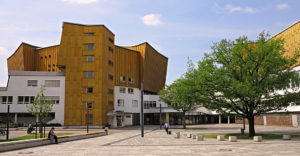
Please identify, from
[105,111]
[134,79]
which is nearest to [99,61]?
[105,111]

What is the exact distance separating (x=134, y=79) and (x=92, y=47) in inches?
740

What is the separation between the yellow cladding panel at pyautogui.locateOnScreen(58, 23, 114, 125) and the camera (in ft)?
190

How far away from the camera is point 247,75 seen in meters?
28.3

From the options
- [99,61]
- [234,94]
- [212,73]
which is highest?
[99,61]

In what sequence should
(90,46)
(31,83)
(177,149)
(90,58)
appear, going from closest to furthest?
(177,149) → (90,58) → (31,83) → (90,46)

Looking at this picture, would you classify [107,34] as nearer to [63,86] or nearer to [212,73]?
[63,86]

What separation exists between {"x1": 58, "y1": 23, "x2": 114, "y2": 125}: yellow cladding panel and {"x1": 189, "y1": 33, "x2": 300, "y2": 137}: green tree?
3244cm

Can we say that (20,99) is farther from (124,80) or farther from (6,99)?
(124,80)

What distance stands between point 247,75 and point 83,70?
39743 mm

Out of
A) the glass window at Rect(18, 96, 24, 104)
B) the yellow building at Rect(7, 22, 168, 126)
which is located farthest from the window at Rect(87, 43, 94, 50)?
the glass window at Rect(18, 96, 24, 104)

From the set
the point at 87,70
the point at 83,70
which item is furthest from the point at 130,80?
the point at 83,70

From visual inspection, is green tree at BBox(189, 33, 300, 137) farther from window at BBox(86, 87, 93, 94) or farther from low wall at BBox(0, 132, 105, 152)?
window at BBox(86, 87, 93, 94)

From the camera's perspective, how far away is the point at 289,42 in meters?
46.0

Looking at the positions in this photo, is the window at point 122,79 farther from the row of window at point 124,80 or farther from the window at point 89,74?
the window at point 89,74
